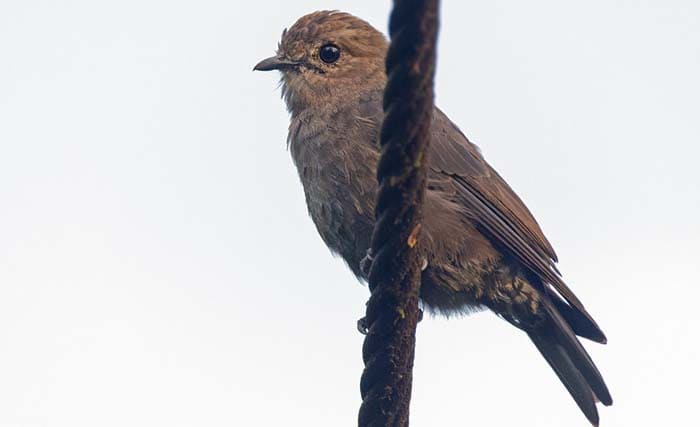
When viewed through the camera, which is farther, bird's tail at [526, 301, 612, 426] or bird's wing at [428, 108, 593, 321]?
bird's tail at [526, 301, 612, 426]

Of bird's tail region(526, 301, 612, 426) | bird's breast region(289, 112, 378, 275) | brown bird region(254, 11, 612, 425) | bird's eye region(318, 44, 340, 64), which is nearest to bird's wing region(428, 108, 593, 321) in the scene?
brown bird region(254, 11, 612, 425)

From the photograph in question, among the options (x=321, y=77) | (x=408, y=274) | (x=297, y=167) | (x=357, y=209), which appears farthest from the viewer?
(x=321, y=77)

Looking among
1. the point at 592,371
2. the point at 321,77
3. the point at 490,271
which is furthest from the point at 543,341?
the point at 321,77

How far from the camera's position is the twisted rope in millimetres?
3578

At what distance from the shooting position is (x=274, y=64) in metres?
7.87

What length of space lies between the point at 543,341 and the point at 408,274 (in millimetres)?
3296

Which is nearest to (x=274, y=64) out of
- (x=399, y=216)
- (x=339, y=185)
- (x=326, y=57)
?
(x=326, y=57)

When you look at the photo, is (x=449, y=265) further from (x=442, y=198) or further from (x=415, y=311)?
(x=415, y=311)

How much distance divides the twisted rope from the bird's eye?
11.9ft

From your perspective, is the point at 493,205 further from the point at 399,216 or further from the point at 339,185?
the point at 399,216

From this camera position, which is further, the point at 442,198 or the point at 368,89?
the point at 368,89

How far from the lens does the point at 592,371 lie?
7168 millimetres

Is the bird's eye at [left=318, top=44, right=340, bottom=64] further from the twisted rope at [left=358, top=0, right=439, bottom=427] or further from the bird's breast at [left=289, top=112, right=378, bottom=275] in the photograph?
the twisted rope at [left=358, top=0, right=439, bottom=427]

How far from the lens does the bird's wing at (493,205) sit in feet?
22.5
